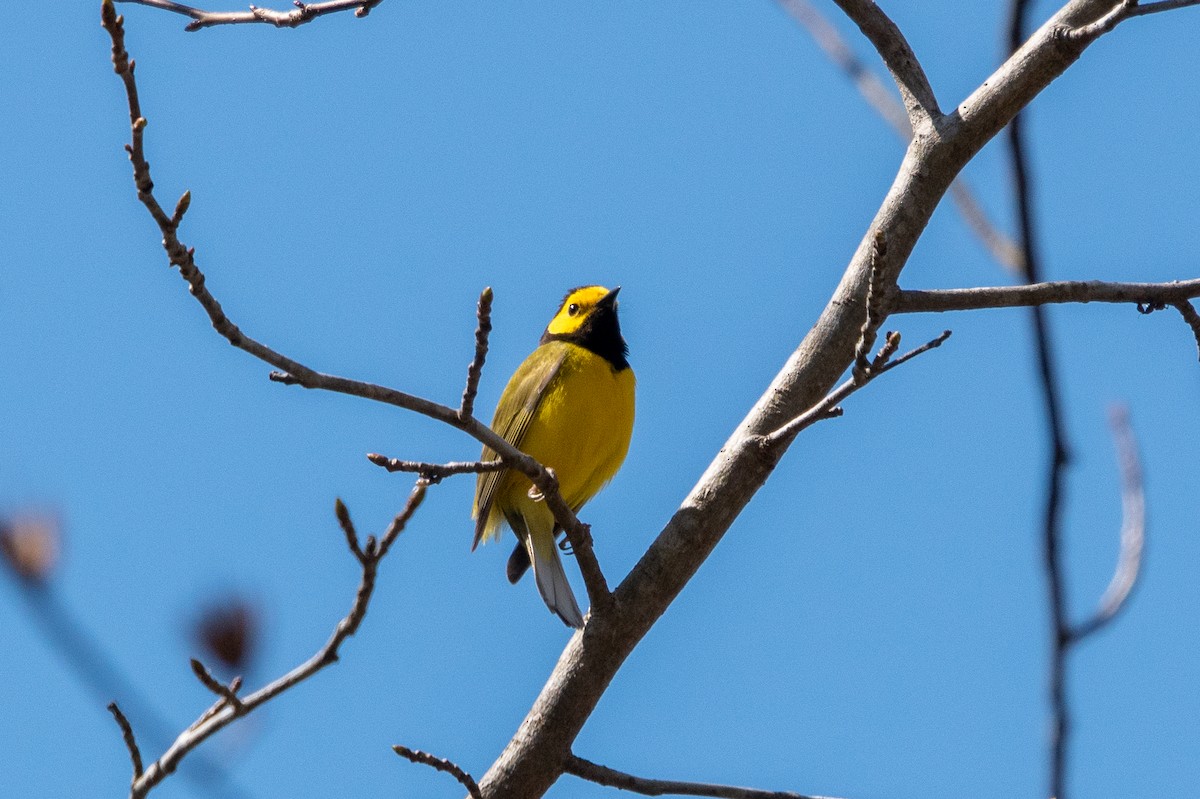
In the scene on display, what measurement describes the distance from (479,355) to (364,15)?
188cm

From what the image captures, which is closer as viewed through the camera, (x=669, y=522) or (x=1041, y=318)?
(x=1041, y=318)

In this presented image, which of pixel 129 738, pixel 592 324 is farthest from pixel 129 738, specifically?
pixel 592 324

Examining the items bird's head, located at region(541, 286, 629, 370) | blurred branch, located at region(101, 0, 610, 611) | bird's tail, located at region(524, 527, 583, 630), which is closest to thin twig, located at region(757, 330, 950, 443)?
blurred branch, located at region(101, 0, 610, 611)

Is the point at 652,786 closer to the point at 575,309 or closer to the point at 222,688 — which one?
the point at 222,688

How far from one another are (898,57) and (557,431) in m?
2.96

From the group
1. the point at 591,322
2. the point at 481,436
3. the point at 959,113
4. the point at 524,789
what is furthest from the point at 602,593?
the point at 591,322

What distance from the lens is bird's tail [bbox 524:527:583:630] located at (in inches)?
216

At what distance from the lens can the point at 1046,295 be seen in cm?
417

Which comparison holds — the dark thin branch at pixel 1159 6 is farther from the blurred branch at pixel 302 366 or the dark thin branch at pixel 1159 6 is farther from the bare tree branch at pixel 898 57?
the blurred branch at pixel 302 366

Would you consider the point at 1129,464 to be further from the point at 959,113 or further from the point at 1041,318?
the point at 959,113

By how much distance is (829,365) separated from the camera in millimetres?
4520

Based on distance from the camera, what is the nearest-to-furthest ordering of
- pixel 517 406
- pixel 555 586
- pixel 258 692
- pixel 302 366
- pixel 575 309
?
pixel 258 692
pixel 302 366
pixel 555 586
pixel 517 406
pixel 575 309

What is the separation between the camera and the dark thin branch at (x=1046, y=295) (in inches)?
165

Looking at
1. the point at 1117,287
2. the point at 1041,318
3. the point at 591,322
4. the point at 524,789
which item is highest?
the point at 591,322
